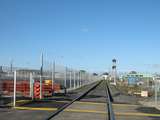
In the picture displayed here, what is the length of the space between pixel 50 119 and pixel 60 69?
35539mm

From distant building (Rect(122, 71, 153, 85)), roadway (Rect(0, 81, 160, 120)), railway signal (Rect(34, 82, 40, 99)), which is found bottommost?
roadway (Rect(0, 81, 160, 120))

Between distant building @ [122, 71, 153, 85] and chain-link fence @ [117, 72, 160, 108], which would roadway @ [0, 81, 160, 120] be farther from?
distant building @ [122, 71, 153, 85]

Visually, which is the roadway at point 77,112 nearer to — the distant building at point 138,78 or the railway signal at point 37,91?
the railway signal at point 37,91

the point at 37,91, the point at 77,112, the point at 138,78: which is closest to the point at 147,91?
the point at 37,91

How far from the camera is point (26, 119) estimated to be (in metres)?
14.0

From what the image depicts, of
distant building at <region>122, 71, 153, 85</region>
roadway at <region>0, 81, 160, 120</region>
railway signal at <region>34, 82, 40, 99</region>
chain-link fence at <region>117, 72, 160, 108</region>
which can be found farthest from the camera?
distant building at <region>122, 71, 153, 85</region>

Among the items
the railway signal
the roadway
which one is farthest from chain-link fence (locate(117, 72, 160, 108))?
the railway signal

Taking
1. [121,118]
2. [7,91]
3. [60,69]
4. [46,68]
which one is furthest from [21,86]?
[121,118]

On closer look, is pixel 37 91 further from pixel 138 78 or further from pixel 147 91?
pixel 138 78

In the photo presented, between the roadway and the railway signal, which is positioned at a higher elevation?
the railway signal

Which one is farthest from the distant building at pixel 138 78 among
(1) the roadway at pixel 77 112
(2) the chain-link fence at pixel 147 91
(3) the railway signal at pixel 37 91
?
(1) the roadway at pixel 77 112

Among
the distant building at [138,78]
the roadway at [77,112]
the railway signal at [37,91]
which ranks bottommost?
the roadway at [77,112]

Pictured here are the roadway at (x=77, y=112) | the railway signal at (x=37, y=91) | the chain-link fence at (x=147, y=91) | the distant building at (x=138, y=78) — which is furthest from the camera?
the distant building at (x=138, y=78)

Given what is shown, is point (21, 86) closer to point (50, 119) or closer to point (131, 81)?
point (50, 119)
